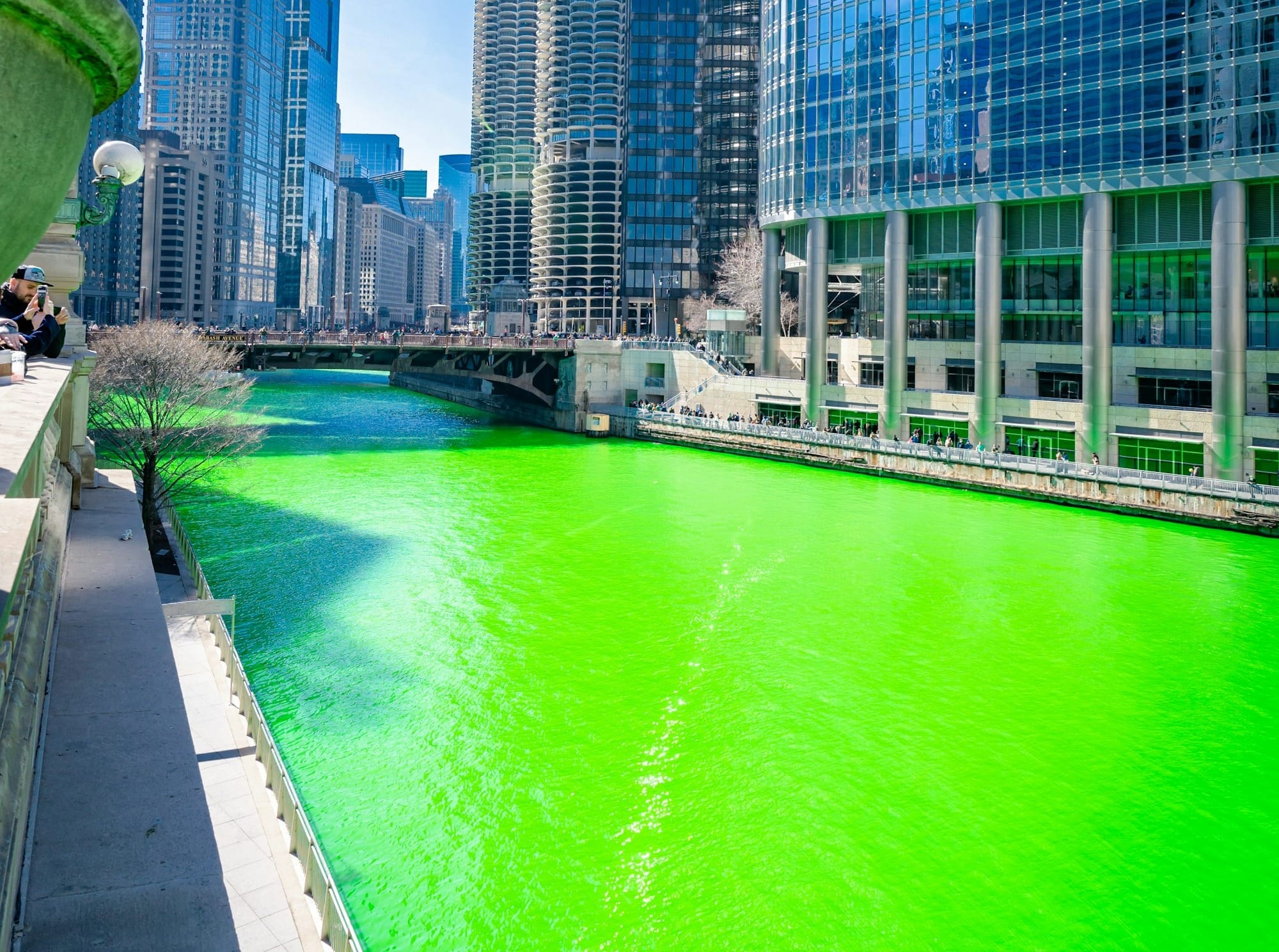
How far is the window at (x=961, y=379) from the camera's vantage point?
62.3m

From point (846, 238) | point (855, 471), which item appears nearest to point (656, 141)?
point (846, 238)

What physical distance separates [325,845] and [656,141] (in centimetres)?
14209

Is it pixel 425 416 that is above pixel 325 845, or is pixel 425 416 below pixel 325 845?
above

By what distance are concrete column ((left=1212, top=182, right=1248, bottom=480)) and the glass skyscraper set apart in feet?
0.34

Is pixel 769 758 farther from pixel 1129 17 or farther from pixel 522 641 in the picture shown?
pixel 1129 17

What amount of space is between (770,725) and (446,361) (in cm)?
7001

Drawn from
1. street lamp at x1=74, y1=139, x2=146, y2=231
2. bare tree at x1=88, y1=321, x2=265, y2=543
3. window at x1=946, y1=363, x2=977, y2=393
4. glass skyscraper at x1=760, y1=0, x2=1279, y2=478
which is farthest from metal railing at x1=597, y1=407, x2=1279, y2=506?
street lamp at x1=74, y1=139, x2=146, y2=231

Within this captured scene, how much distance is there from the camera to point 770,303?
76.1 metres

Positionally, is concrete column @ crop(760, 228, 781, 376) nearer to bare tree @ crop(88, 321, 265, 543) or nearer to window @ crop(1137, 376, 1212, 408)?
window @ crop(1137, 376, 1212, 408)

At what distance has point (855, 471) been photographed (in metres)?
60.8

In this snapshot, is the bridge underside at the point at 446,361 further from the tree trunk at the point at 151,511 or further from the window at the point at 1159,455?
the window at the point at 1159,455

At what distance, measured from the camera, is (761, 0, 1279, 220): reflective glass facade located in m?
48.5

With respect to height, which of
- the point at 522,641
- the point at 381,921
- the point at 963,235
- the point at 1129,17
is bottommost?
the point at 381,921

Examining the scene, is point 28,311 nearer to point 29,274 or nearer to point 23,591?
point 29,274
